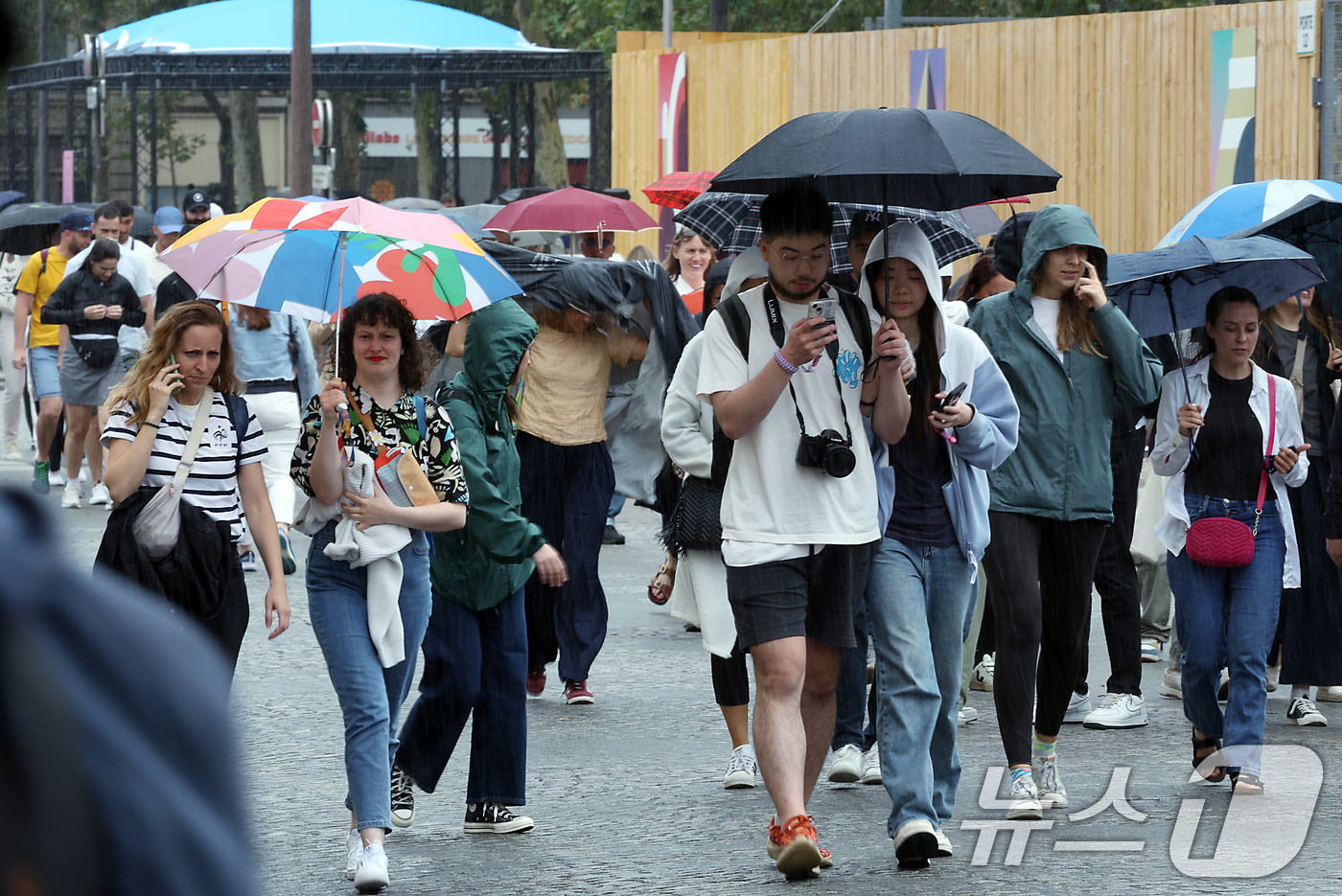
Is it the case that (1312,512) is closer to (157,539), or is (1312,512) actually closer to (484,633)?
(484,633)

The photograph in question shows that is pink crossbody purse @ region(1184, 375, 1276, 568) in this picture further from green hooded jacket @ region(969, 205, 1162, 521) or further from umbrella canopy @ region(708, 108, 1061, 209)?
umbrella canopy @ region(708, 108, 1061, 209)

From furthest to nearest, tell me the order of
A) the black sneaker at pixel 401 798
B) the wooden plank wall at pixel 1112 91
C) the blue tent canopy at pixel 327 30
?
the blue tent canopy at pixel 327 30 → the wooden plank wall at pixel 1112 91 → the black sneaker at pixel 401 798

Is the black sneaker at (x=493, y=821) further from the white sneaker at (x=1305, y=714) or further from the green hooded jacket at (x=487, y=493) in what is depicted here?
the white sneaker at (x=1305, y=714)

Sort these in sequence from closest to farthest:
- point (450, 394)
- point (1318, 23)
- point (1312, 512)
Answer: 1. point (450, 394)
2. point (1312, 512)
3. point (1318, 23)

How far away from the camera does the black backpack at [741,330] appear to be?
17.6 feet

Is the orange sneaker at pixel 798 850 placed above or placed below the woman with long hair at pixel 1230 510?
below

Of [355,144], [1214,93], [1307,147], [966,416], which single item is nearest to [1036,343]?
[966,416]

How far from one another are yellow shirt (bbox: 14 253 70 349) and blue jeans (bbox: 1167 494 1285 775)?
10.1 m

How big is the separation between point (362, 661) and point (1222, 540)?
10.1 ft

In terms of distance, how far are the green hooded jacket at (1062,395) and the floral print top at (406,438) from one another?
1805mm

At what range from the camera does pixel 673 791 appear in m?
6.43

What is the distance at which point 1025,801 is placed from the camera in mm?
6004

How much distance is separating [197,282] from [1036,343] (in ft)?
9.03

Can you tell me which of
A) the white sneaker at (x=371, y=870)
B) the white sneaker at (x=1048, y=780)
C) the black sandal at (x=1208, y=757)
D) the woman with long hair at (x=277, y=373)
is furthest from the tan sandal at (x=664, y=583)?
the woman with long hair at (x=277, y=373)
